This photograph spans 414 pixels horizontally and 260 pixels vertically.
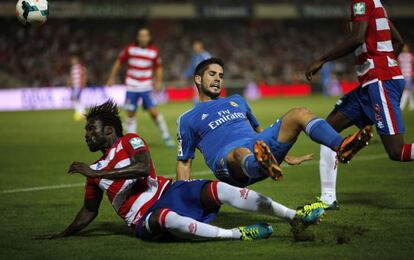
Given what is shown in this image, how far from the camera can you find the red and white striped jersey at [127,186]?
23.5 feet

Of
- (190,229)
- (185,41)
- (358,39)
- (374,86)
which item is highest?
(185,41)

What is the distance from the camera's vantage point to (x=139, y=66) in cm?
1767

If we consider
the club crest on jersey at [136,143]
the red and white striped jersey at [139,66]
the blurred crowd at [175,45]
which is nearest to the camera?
the club crest on jersey at [136,143]

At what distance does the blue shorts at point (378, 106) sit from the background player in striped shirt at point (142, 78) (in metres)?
8.48

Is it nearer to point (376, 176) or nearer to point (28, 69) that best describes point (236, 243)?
point (376, 176)

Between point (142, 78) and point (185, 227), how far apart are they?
11.0 meters

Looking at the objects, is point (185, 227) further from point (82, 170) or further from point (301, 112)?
point (301, 112)

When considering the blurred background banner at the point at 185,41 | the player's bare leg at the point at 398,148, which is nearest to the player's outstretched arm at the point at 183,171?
the player's bare leg at the point at 398,148

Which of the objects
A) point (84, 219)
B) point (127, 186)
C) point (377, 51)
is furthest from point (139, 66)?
point (127, 186)

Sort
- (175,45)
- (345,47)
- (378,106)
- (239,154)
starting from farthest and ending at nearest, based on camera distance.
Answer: (175,45) → (378,106) → (345,47) → (239,154)

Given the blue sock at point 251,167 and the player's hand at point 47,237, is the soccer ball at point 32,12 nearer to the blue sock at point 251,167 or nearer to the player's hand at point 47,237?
the player's hand at point 47,237

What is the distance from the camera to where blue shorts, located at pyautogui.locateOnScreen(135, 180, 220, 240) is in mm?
6965

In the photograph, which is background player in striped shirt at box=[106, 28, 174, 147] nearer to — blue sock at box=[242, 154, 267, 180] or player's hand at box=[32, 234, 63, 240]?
player's hand at box=[32, 234, 63, 240]

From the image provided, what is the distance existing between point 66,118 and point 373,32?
754 inches
